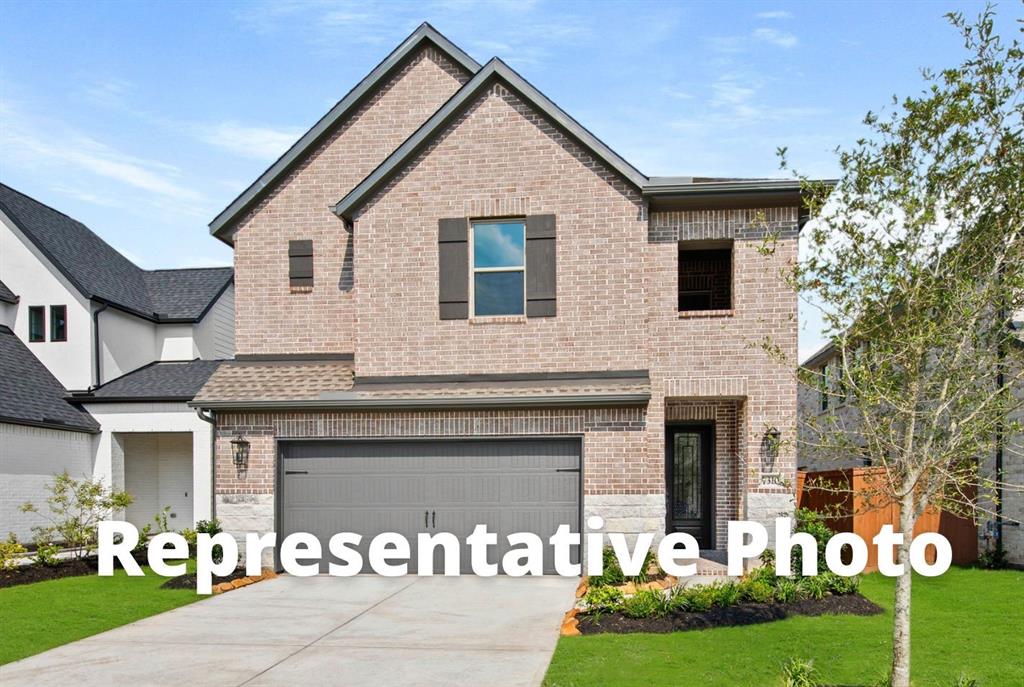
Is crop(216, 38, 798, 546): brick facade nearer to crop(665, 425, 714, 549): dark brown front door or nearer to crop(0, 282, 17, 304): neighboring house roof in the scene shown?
crop(665, 425, 714, 549): dark brown front door

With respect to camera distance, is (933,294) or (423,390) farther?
(423,390)

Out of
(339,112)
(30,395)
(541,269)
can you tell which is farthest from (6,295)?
(541,269)

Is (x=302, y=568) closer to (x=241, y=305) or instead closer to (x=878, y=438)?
(x=241, y=305)

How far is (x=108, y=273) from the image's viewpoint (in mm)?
25953

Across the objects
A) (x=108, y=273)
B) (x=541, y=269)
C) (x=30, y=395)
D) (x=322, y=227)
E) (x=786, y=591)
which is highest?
(x=108, y=273)

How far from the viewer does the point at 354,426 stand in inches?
597

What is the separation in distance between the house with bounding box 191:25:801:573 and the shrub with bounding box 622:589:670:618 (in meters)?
3.49

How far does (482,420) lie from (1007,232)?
9.05 m

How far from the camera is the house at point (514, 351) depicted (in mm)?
14547

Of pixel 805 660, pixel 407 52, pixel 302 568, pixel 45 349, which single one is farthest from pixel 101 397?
pixel 805 660

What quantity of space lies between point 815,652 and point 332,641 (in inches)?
215

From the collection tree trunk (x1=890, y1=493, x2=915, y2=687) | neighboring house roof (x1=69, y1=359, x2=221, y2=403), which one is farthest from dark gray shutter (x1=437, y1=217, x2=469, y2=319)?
neighboring house roof (x1=69, y1=359, x2=221, y2=403)

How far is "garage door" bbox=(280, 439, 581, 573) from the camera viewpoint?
14.8 meters

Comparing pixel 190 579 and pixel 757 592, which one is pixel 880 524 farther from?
pixel 190 579
